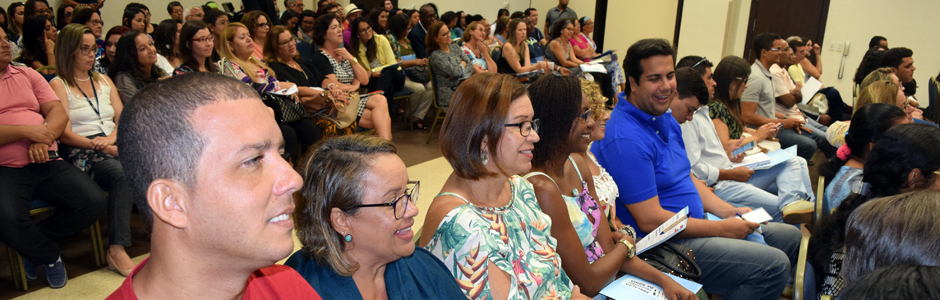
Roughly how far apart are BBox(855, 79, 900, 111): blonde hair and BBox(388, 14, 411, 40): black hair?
4570mm

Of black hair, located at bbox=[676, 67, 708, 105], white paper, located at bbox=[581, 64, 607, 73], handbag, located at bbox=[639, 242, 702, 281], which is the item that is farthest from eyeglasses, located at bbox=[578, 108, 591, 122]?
white paper, located at bbox=[581, 64, 607, 73]

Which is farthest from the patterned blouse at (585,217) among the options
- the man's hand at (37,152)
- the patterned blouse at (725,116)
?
the man's hand at (37,152)

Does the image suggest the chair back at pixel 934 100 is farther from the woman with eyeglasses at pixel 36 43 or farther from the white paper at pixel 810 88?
the woman with eyeglasses at pixel 36 43

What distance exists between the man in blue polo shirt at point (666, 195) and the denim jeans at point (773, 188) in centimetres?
42

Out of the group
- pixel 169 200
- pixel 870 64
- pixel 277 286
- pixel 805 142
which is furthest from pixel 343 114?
pixel 870 64

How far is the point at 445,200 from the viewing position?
4.91 ft

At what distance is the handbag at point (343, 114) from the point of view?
3992mm

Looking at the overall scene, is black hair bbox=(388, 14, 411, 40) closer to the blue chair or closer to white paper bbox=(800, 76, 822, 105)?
white paper bbox=(800, 76, 822, 105)

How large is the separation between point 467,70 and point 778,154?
331cm

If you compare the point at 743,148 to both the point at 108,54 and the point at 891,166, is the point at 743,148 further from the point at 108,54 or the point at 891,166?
the point at 108,54

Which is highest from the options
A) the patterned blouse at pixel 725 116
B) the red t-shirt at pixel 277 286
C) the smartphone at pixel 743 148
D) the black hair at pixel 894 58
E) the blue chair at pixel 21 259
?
the black hair at pixel 894 58

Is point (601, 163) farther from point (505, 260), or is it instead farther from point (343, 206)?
point (343, 206)

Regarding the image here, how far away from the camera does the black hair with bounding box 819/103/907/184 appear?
103 inches

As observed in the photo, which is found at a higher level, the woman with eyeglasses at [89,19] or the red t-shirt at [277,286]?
the woman with eyeglasses at [89,19]
